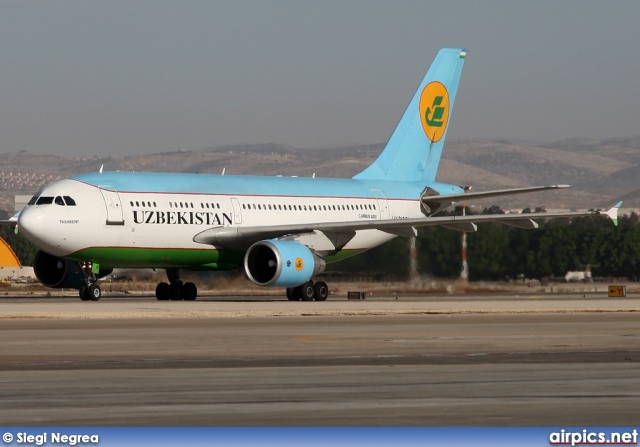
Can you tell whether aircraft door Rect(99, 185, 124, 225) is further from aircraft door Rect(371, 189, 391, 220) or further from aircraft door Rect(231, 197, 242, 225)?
aircraft door Rect(371, 189, 391, 220)

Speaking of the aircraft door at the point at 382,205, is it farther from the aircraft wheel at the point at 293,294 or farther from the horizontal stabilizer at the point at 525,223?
the aircraft wheel at the point at 293,294

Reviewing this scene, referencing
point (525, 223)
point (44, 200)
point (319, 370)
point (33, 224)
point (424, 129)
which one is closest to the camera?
point (319, 370)

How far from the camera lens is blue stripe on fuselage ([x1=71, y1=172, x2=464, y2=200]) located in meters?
43.0

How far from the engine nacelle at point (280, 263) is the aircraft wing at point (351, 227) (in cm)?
147

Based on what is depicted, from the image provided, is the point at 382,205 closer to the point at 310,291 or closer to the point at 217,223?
the point at 310,291

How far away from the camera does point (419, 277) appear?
52.7 m

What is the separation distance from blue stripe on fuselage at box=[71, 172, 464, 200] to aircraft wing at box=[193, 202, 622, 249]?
1.68 m

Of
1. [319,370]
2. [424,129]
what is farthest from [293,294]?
[319,370]

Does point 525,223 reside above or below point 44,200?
below

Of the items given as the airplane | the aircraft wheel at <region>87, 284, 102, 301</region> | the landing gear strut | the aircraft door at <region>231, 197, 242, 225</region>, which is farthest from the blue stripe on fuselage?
the aircraft wheel at <region>87, 284, 102, 301</region>

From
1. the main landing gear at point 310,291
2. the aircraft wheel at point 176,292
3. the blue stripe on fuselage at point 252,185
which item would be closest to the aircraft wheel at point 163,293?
the aircraft wheel at point 176,292

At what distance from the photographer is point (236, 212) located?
45.5 m

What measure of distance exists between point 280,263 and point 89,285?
248 inches

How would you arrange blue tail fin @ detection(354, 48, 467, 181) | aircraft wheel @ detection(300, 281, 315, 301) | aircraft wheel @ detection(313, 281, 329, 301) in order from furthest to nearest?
1. blue tail fin @ detection(354, 48, 467, 181)
2. aircraft wheel @ detection(313, 281, 329, 301)
3. aircraft wheel @ detection(300, 281, 315, 301)
